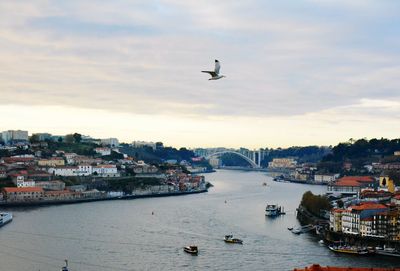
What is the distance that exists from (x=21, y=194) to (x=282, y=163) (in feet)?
105

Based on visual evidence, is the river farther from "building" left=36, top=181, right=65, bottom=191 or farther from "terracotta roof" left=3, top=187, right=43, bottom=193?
"building" left=36, top=181, right=65, bottom=191

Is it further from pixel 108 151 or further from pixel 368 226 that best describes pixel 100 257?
pixel 108 151

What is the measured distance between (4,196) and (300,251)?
35.1ft

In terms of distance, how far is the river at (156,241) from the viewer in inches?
351

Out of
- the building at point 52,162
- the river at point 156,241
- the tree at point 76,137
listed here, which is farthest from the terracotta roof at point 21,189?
the tree at point 76,137

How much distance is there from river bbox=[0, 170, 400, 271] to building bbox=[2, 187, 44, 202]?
2118 mm

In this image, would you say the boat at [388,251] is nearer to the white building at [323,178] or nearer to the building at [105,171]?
the building at [105,171]

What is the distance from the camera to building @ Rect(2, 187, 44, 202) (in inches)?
717

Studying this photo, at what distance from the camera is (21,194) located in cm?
1847

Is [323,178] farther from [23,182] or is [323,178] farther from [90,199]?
[23,182]

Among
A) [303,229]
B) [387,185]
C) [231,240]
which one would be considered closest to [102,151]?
[387,185]

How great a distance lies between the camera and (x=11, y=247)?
987 centimetres

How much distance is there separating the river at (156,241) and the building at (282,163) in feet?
101

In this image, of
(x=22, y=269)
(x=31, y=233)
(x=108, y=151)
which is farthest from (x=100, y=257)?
(x=108, y=151)
